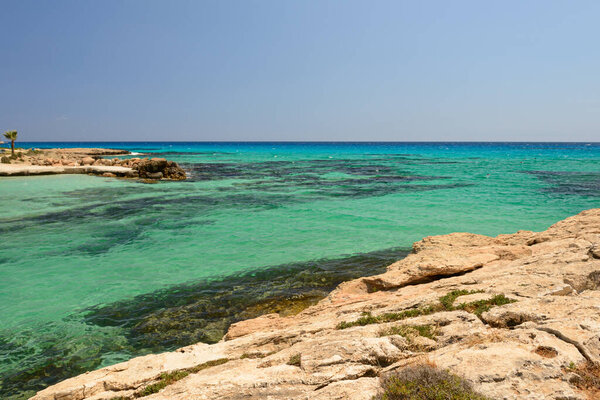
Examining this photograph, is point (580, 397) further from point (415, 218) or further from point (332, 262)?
point (415, 218)

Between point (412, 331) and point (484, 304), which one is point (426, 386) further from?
point (484, 304)

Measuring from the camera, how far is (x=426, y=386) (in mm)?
4406

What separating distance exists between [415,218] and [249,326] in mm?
17810

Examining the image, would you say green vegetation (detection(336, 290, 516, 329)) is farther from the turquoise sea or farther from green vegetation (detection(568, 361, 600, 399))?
the turquoise sea

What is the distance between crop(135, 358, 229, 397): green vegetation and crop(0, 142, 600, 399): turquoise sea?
3209 millimetres

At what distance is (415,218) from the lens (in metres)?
24.2

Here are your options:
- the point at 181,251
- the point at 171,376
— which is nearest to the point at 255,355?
the point at 171,376

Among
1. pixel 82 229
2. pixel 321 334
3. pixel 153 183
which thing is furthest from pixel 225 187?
pixel 321 334

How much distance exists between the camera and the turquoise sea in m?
9.85

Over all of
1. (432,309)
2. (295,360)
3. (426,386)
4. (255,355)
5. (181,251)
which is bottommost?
(181,251)

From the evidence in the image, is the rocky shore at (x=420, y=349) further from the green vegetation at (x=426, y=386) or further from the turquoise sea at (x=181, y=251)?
the turquoise sea at (x=181, y=251)

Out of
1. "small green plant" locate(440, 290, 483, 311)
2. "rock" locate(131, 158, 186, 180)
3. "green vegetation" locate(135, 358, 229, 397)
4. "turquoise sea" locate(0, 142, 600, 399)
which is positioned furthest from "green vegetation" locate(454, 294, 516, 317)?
"rock" locate(131, 158, 186, 180)

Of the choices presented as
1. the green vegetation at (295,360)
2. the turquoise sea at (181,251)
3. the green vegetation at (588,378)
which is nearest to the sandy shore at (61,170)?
the turquoise sea at (181,251)

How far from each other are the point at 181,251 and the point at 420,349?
46.3 ft
